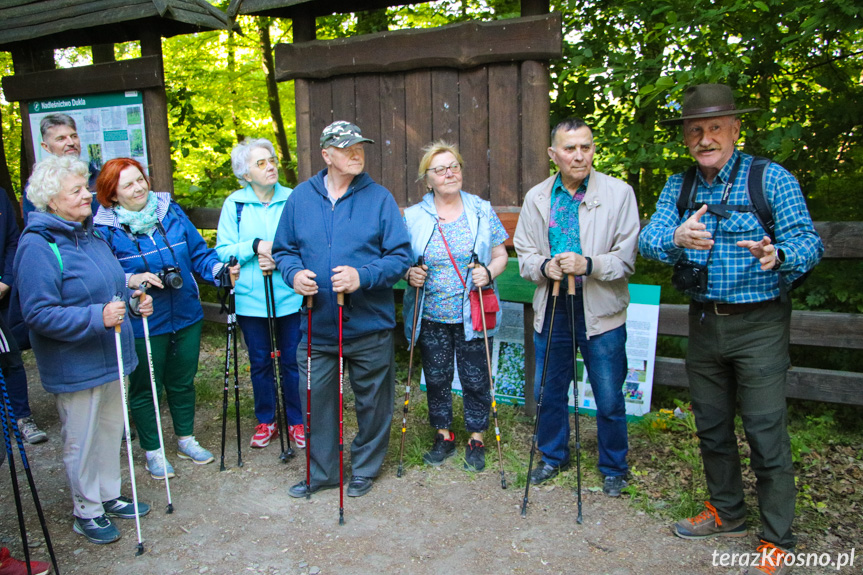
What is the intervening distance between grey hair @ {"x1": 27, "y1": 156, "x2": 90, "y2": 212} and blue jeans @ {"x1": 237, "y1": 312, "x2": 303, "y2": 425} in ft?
5.25

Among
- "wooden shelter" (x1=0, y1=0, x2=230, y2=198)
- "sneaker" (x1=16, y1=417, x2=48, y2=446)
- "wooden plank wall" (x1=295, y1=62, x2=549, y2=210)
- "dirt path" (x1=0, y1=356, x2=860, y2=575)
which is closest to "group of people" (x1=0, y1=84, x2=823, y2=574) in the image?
"dirt path" (x1=0, y1=356, x2=860, y2=575)

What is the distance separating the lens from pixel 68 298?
3.46m

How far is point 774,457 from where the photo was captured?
3.22 meters

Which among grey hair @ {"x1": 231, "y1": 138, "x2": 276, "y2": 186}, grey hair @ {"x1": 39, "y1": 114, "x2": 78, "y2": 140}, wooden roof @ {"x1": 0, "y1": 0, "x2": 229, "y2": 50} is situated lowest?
grey hair @ {"x1": 231, "y1": 138, "x2": 276, "y2": 186}

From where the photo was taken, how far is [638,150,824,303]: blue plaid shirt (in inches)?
120

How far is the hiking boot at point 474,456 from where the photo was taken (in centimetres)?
446

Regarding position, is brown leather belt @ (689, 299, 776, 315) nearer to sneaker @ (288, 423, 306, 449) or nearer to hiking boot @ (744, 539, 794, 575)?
hiking boot @ (744, 539, 794, 575)

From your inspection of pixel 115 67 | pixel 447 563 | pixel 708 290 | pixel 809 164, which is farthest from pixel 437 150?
pixel 115 67

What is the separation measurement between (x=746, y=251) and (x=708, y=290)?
0.81 ft

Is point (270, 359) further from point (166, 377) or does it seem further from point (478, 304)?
point (478, 304)

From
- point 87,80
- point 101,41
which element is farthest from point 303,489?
point 101,41

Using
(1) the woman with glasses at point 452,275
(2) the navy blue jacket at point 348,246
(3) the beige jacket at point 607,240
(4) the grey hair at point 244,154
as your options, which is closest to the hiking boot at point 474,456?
(1) the woman with glasses at point 452,275

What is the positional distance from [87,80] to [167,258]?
2594 millimetres

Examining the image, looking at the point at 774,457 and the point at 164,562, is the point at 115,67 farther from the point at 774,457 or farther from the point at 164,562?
the point at 774,457
